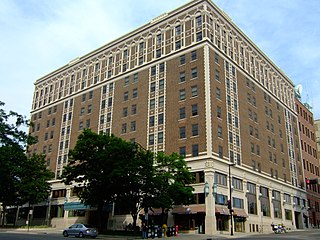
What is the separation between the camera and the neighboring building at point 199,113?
5356cm

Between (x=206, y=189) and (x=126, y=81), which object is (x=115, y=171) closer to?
(x=206, y=189)

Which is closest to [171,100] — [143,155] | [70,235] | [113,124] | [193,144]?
[193,144]

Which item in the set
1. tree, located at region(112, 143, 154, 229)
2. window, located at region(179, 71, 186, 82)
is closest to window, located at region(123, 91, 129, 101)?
window, located at region(179, 71, 186, 82)

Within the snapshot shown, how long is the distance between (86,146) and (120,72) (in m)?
28.3

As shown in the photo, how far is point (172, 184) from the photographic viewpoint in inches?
1783

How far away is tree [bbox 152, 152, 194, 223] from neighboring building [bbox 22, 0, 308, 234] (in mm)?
4019

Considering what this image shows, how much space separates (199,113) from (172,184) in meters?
13.7

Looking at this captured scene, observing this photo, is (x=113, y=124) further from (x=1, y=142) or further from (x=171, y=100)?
(x=1, y=142)

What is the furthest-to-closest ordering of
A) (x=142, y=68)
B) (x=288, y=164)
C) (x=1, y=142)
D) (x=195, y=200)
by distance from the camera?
1. (x=288, y=164)
2. (x=142, y=68)
3. (x=195, y=200)
4. (x=1, y=142)

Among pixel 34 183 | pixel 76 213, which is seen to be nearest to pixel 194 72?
pixel 34 183

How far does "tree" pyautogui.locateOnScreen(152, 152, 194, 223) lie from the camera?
140 feet

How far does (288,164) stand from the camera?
250 feet

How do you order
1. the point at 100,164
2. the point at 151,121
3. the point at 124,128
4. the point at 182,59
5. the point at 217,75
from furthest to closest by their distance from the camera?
the point at 124,128, the point at 151,121, the point at 182,59, the point at 217,75, the point at 100,164

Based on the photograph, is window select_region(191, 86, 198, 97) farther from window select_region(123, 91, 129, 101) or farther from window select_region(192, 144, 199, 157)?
window select_region(123, 91, 129, 101)
